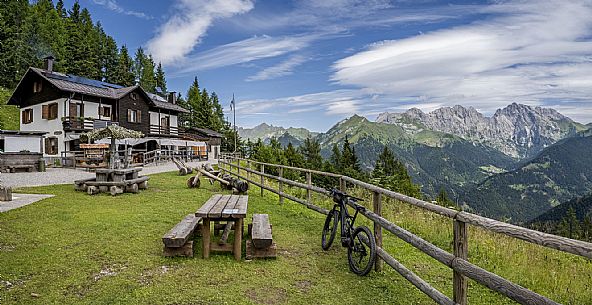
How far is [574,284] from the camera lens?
15.5ft

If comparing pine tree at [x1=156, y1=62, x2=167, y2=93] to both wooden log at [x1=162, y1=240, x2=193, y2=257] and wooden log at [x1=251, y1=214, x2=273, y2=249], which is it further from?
wooden log at [x1=162, y1=240, x2=193, y2=257]

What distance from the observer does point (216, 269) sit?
16.3ft

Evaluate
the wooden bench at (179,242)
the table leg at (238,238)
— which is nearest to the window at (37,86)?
the wooden bench at (179,242)

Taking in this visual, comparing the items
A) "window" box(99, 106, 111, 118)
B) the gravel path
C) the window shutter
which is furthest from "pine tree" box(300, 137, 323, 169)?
the gravel path

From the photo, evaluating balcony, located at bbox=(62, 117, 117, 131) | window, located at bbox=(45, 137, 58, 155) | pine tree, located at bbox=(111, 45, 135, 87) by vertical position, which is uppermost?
pine tree, located at bbox=(111, 45, 135, 87)

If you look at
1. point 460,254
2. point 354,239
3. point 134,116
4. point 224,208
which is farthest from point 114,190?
point 134,116

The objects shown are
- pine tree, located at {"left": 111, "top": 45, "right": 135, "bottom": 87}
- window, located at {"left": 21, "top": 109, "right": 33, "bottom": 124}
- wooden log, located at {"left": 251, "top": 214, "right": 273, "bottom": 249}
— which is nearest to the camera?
wooden log, located at {"left": 251, "top": 214, "right": 273, "bottom": 249}

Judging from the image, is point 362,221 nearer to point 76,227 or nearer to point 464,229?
point 464,229

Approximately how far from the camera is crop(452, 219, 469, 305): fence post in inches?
124

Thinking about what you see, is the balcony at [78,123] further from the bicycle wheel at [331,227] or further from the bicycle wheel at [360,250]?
the bicycle wheel at [360,250]

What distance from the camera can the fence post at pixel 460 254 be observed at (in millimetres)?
3141

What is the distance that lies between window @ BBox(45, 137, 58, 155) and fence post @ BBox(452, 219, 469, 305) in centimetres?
3547

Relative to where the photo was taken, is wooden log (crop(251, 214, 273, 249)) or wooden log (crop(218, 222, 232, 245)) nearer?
wooden log (crop(251, 214, 273, 249))

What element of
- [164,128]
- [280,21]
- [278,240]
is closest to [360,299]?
[278,240]
